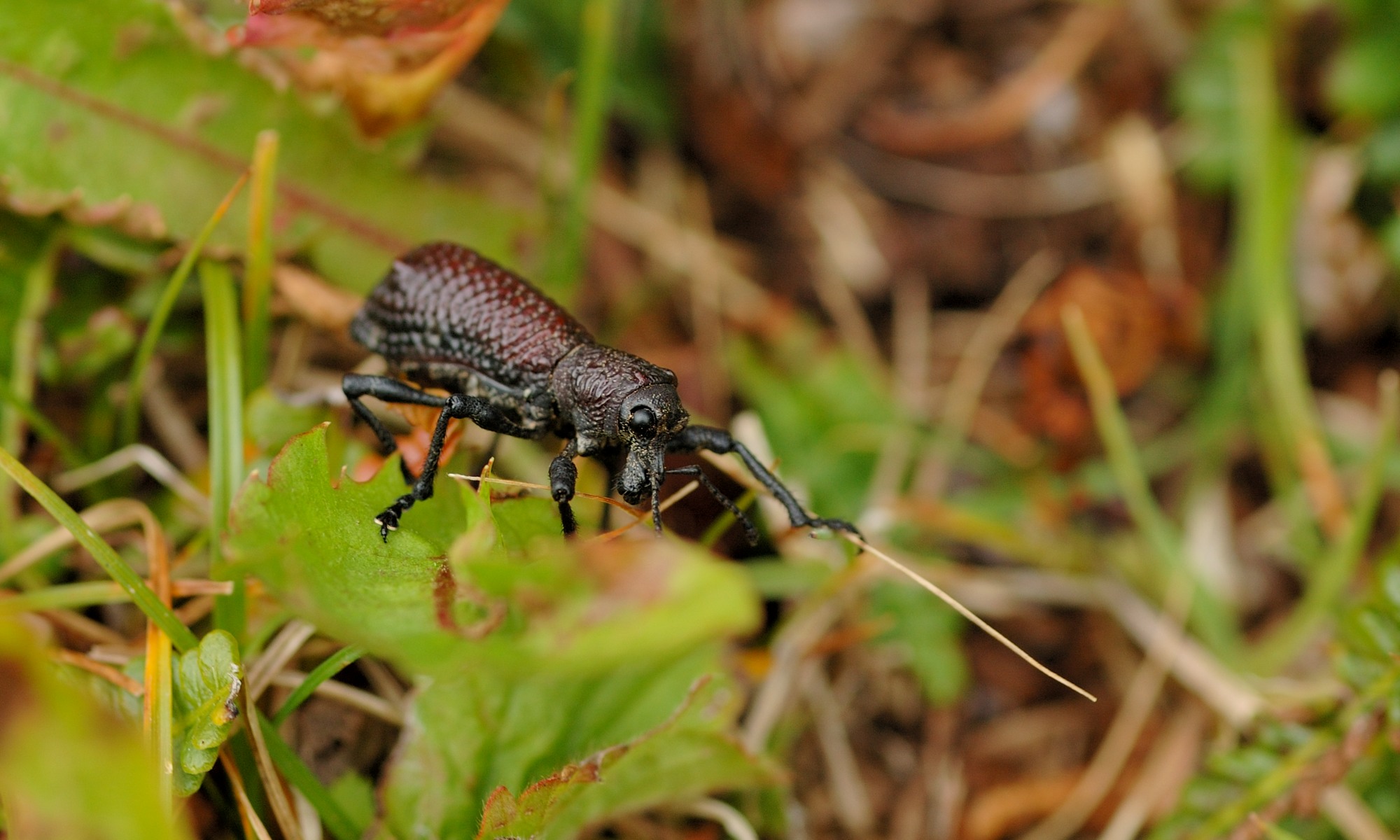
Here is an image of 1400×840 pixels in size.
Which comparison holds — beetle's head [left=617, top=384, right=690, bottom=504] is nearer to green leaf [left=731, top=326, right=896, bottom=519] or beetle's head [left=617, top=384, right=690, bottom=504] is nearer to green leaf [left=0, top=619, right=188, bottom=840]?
green leaf [left=0, top=619, right=188, bottom=840]

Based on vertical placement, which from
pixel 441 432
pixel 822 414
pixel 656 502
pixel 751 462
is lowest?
pixel 441 432

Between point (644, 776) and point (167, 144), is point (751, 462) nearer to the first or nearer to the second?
point (644, 776)

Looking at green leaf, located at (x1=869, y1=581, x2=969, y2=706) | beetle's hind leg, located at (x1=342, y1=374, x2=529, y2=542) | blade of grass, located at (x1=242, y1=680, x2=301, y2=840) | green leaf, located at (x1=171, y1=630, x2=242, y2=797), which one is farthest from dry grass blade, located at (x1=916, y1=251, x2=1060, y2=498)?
green leaf, located at (x1=171, y1=630, x2=242, y2=797)

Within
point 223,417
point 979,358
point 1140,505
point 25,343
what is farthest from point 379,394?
point 1140,505

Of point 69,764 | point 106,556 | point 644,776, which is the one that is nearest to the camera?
point 69,764

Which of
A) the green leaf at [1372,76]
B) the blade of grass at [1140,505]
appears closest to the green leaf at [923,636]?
the blade of grass at [1140,505]

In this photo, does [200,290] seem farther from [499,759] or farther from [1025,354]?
[1025,354]
